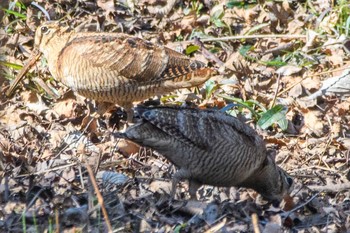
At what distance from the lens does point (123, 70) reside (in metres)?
7.88

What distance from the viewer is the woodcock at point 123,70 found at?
7863 mm

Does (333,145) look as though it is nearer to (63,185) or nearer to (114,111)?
(114,111)

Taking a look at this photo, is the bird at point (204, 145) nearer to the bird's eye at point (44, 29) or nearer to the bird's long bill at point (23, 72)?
the bird's long bill at point (23, 72)

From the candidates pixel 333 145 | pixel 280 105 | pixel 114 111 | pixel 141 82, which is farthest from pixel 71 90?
pixel 333 145

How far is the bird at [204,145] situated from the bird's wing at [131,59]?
1968 mm

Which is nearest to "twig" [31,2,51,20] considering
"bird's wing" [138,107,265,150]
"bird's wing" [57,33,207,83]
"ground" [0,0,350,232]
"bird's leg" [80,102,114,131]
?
"ground" [0,0,350,232]

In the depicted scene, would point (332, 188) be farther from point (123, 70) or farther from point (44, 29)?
point (44, 29)

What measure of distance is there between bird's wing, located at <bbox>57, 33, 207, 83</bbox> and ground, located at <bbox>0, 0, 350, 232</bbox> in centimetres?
55

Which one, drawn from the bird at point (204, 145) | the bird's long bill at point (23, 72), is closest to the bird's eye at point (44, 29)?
the bird's long bill at point (23, 72)

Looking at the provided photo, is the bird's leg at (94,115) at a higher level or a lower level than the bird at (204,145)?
lower

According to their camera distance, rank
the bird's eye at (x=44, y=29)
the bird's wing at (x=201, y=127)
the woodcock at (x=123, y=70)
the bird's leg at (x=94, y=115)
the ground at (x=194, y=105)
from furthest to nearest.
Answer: the bird's eye at (x=44, y=29), the bird's leg at (x=94, y=115), the woodcock at (x=123, y=70), the bird's wing at (x=201, y=127), the ground at (x=194, y=105)

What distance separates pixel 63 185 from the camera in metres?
5.95

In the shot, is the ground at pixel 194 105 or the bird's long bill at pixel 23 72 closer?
the ground at pixel 194 105

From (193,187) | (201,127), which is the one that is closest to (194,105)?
(193,187)
